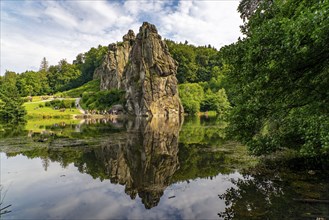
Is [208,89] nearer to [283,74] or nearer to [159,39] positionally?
[159,39]

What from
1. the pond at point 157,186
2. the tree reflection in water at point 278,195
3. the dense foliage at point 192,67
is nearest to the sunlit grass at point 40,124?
the pond at point 157,186

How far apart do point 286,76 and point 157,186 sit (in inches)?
401

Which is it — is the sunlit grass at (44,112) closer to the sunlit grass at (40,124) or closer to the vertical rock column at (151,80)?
the sunlit grass at (40,124)

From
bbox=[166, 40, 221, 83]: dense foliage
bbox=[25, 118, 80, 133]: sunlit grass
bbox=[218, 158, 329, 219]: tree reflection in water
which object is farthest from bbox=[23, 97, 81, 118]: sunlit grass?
bbox=[218, 158, 329, 219]: tree reflection in water

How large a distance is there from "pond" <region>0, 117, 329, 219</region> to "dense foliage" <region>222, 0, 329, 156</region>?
8.43 feet

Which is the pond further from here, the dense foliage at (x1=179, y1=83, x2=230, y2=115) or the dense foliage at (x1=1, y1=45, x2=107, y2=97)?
the dense foliage at (x1=1, y1=45, x2=107, y2=97)

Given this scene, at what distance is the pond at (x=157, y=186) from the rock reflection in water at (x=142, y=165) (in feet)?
0.21

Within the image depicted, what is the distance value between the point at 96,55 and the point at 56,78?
28.7 metres

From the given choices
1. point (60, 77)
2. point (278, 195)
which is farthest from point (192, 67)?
point (278, 195)

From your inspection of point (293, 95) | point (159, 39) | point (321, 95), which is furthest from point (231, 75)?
point (159, 39)

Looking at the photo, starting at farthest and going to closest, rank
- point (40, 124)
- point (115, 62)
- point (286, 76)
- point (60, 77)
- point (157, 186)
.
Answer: point (60, 77) < point (115, 62) < point (40, 124) < point (157, 186) < point (286, 76)

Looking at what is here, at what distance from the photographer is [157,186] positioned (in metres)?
17.0

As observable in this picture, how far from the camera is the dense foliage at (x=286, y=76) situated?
9.68 meters

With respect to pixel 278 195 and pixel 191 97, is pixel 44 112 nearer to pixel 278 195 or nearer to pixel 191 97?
pixel 191 97
